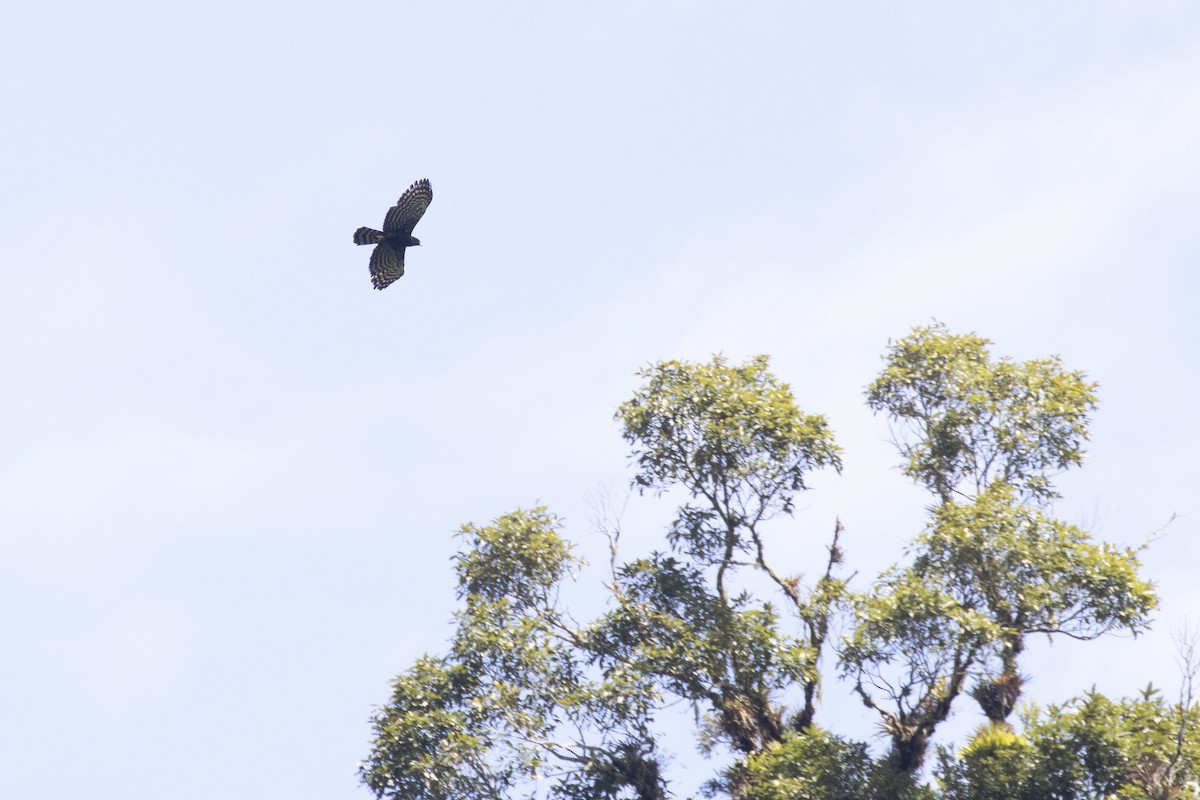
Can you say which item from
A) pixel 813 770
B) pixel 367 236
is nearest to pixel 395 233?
pixel 367 236

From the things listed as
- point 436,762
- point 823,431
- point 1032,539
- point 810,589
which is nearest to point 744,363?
point 823,431

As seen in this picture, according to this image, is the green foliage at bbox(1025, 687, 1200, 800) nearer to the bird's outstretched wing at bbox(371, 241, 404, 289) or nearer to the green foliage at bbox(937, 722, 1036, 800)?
the green foliage at bbox(937, 722, 1036, 800)

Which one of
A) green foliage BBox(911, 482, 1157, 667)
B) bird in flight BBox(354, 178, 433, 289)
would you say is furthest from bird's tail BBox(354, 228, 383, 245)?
green foliage BBox(911, 482, 1157, 667)

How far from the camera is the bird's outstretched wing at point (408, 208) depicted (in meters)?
25.2

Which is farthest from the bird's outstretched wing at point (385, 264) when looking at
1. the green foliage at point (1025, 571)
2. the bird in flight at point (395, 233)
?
the green foliage at point (1025, 571)

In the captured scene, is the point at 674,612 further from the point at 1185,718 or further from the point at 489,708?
the point at 1185,718

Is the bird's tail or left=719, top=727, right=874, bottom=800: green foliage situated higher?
the bird's tail

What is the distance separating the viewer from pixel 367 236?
83.3 ft

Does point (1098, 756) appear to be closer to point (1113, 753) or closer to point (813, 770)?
point (1113, 753)

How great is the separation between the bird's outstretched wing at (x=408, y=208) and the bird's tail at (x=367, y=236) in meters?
0.14

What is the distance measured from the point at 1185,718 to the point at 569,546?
34.8 feet

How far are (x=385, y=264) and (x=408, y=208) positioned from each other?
981 mm

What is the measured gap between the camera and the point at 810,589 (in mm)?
27484

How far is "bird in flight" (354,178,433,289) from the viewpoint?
25.2 metres
